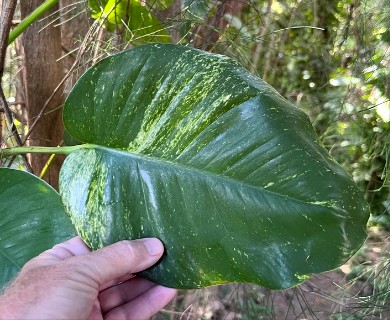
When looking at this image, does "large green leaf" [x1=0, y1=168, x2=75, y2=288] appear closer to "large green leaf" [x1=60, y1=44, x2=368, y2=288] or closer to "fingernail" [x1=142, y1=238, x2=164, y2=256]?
"large green leaf" [x1=60, y1=44, x2=368, y2=288]

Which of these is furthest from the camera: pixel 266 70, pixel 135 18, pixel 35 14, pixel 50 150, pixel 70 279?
pixel 266 70

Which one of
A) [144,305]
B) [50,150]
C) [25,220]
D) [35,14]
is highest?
[35,14]

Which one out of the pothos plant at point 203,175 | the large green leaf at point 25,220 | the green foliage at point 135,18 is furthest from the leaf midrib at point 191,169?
the green foliage at point 135,18

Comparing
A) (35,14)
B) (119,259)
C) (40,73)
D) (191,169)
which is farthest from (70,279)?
(40,73)

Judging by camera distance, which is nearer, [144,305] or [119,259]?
[119,259]

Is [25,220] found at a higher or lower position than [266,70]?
lower

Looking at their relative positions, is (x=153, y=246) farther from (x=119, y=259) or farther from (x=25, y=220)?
(x=25, y=220)
